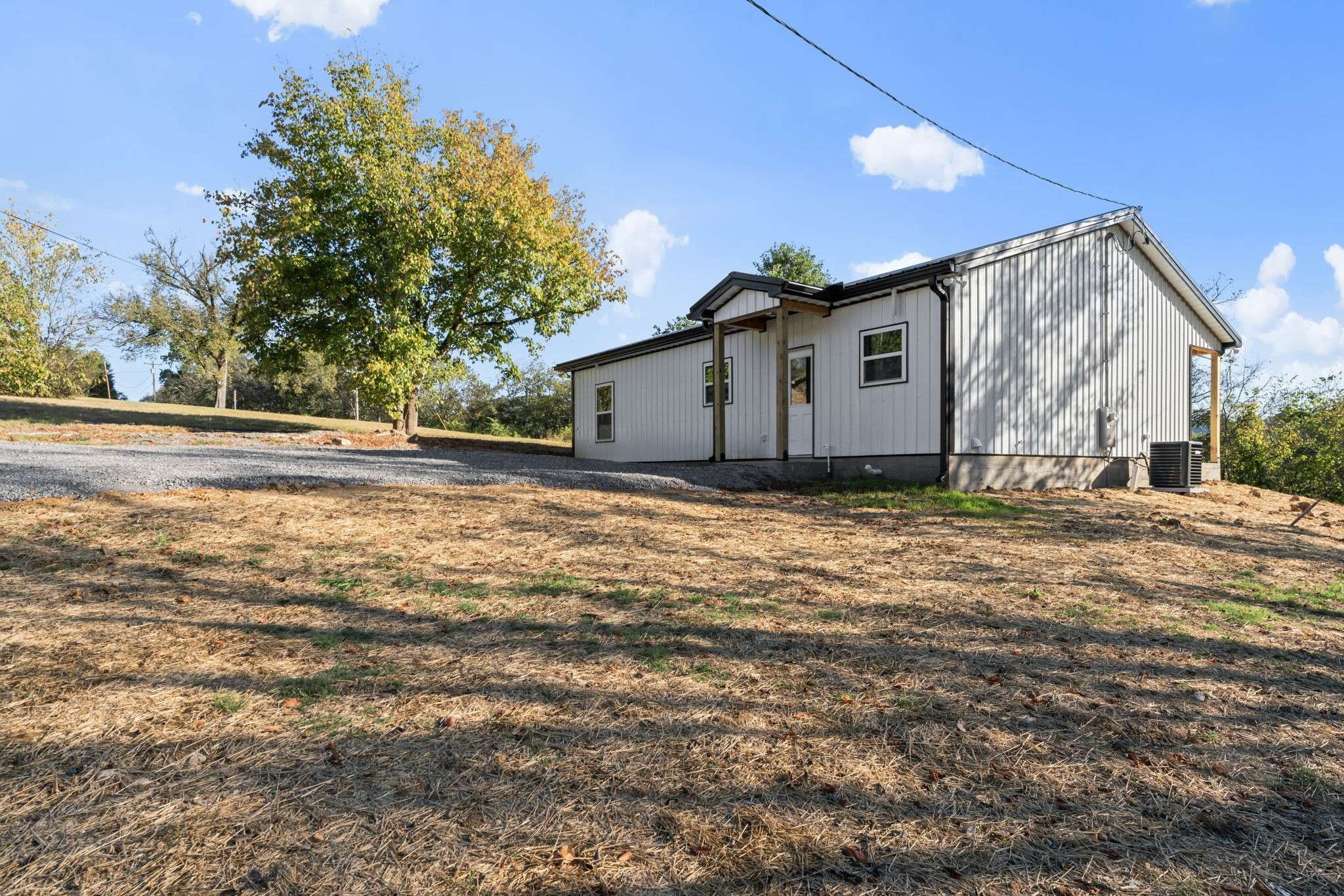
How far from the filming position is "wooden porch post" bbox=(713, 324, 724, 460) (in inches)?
516

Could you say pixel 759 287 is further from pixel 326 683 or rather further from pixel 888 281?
pixel 326 683

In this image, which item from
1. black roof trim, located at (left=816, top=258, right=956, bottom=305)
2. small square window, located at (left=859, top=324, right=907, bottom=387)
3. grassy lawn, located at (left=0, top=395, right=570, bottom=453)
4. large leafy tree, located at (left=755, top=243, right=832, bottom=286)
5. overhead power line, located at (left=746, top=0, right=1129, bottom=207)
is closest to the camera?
overhead power line, located at (left=746, top=0, right=1129, bottom=207)

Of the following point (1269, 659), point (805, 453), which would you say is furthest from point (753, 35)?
point (1269, 659)

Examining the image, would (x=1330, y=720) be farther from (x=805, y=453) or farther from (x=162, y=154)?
(x=162, y=154)

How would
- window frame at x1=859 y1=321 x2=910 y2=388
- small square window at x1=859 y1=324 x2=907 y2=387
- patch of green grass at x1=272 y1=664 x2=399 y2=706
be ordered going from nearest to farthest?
patch of green grass at x1=272 y1=664 x2=399 y2=706 → window frame at x1=859 y1=321 x2=910 y2=388 → small square window at x1=859 y1=324 x2=907 y2=387

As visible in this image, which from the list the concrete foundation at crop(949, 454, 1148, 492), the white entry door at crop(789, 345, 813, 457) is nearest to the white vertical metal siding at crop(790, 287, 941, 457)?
the white entry door at crop(789, 345, 813, 457)

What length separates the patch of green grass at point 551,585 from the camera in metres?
4.41

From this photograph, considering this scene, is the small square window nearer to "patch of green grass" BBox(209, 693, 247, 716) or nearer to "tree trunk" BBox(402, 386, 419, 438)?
"patch of green grass" BBox(209, 693, 247, 716)

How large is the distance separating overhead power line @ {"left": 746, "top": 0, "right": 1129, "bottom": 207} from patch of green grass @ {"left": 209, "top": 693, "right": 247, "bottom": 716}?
8.44 metres

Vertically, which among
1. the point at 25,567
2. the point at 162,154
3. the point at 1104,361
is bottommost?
the point at 25,567

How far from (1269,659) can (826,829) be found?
328 cm

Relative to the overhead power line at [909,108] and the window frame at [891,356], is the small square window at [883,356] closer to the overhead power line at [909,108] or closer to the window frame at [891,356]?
the window frame at [891,356]

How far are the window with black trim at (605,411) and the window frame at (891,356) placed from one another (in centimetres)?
791

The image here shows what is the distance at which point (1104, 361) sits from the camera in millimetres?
13195
